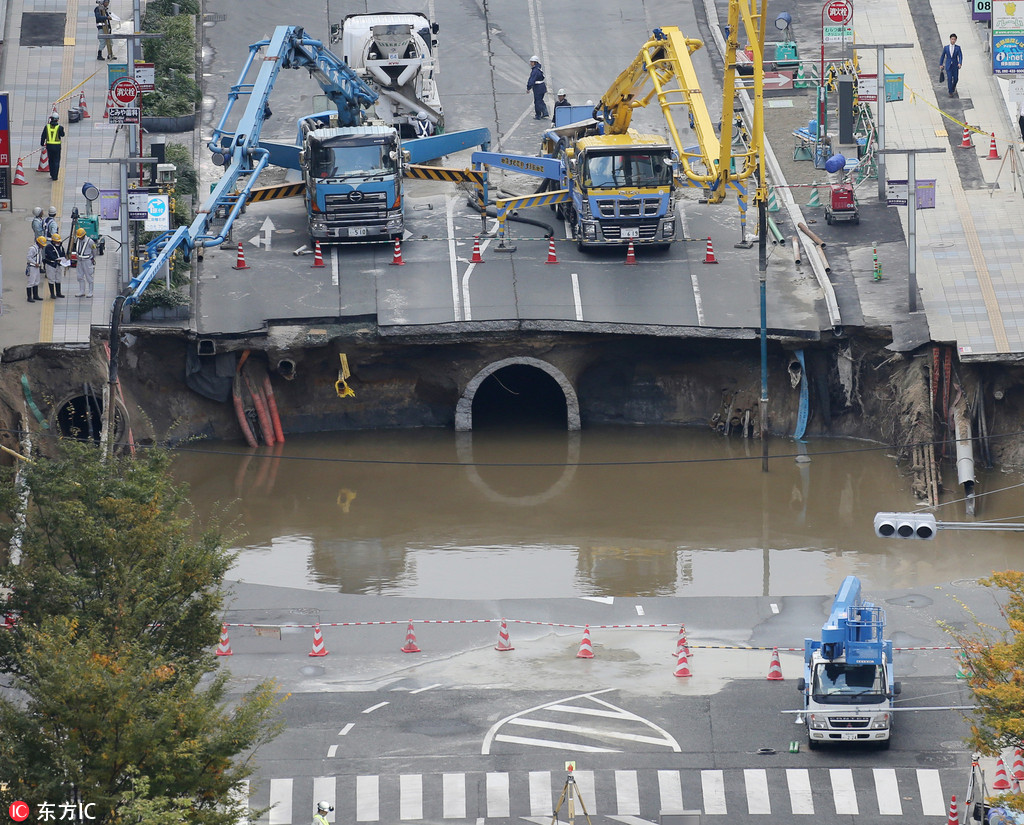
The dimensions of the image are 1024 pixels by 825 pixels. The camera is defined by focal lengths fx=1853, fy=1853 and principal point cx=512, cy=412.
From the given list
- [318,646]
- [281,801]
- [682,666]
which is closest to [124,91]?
[318,646]

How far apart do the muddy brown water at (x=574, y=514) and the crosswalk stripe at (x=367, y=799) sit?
989 centimetres

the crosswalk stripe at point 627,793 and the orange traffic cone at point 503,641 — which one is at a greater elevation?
the orange traffic cone at point 503,641

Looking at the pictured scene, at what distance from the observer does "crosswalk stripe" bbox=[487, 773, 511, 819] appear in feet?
96.2

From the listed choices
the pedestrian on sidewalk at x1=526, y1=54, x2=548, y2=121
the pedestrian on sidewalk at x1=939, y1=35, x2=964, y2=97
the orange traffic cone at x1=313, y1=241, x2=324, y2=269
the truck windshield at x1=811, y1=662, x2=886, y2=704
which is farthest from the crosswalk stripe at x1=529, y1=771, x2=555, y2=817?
the pedestrian on sidewalk at x1=939, y1=35, x2=964, y2=97

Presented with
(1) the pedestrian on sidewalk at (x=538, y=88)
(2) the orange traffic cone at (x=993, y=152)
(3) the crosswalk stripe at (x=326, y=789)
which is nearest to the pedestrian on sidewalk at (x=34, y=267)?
(1) the pedestrian on sidewalk at (x=538, y=88)

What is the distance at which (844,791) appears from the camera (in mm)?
29688

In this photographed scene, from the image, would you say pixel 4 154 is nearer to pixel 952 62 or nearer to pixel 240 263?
pixel 240 263

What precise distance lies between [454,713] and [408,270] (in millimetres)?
19813

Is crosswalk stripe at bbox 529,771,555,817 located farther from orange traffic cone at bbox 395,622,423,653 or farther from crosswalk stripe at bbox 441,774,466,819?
orange traffic cone at bbox 395,622,423,653

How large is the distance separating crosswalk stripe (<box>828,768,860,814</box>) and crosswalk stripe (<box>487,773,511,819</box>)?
17.2 ft

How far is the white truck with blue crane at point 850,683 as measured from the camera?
30719 millimetres

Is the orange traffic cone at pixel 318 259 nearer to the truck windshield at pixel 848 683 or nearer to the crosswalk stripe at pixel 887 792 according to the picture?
the truck windshield at pixel 848 683

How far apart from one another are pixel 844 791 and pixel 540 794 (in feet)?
16.0

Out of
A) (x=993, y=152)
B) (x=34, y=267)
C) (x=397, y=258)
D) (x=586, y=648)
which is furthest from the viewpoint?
(x=993, y=152)
